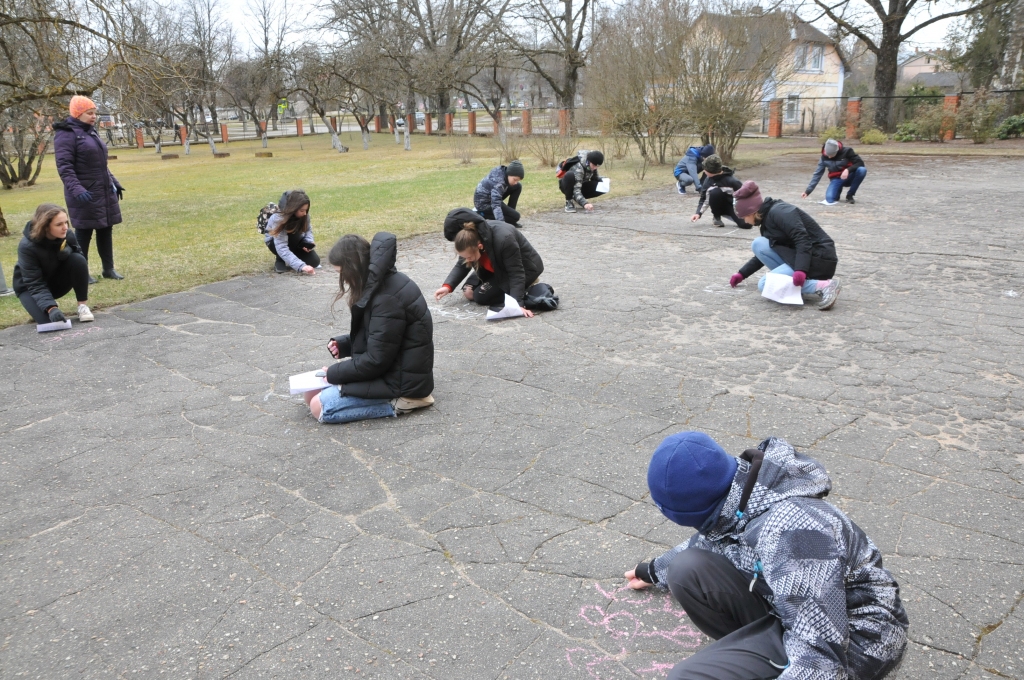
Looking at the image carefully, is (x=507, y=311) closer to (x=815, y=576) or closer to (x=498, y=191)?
(x=498, y=191)

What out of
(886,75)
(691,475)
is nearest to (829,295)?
(691,475)

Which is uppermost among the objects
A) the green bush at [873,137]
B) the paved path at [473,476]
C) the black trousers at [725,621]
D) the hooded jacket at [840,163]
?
the green bush at [873,137]

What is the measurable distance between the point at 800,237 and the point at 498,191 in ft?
16.1

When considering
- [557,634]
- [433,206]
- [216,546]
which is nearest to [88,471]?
[216,546]

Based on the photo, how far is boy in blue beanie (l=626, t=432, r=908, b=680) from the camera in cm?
191

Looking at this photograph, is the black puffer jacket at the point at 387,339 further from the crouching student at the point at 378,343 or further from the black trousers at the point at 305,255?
the black trousers at the point at 305,255

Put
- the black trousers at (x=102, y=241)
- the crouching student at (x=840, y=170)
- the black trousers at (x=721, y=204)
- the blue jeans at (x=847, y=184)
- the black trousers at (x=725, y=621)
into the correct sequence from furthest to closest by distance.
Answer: the blue jeans at (x=847, y=184)
the crouching student at (x=840, y=170)
the black trousers at (x=721, y=204)
the black trousers at (x=102, y=241)
the black trousers at (x=725, y=621)

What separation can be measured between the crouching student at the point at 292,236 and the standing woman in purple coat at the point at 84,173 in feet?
5.56

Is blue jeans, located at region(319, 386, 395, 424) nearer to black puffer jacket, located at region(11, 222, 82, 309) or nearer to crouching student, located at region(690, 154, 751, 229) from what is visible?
black puffer jacket, located at region(11, 222, 82, 309)

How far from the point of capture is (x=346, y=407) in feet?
15.1

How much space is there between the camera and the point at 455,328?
651cm

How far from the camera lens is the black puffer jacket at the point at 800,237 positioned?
646cm

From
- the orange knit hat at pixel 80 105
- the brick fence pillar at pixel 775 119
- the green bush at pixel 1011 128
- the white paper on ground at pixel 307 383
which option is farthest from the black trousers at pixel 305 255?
the brick fence pillar at pixel 775 119

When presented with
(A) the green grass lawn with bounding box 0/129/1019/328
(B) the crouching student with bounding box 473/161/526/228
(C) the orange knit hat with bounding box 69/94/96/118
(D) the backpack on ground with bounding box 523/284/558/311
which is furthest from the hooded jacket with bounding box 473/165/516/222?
(C) the orange knit hat with bounding box 69/94/96/118
